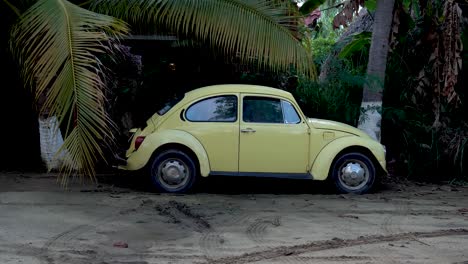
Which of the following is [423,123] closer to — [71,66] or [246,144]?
[246,144]

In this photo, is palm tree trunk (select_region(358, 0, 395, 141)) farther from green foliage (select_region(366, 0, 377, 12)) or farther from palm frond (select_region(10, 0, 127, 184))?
palm frond (select_region(10, 0, 127, 184))

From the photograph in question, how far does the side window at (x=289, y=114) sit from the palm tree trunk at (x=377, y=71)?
1806mm

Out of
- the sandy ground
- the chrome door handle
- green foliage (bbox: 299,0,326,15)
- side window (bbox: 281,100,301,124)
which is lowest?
the sandy ground

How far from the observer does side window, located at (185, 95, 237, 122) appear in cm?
945

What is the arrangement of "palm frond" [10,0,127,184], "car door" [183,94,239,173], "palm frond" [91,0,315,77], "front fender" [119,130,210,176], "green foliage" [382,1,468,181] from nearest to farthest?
"palm frond" [10,0,127,184], "palm frond" [91,0,315,77], "front fender" [119,130,210,176], "car door" [183,94,239,173], "green foliage" [382,1,468,181]

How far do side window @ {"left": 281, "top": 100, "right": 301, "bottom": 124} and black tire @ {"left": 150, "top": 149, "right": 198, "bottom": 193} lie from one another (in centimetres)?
145

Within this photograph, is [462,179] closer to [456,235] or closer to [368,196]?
[368,196]

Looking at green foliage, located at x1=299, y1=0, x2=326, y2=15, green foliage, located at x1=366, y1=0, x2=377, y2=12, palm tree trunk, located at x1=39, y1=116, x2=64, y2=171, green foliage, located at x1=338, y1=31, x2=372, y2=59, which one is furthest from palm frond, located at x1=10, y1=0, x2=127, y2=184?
green foliage, located at x1=338, y1=31, x2=372, y2=59

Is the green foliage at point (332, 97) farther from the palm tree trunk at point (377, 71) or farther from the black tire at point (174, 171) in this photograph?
the black tire at point (174, 171)

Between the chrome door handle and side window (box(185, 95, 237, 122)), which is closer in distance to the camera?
the chrome door handle

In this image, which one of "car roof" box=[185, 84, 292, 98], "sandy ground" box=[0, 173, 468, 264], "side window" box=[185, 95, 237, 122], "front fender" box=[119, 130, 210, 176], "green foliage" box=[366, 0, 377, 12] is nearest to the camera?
"sandy ground" box=[0, 173, 468, 264]

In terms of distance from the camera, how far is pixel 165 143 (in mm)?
9164

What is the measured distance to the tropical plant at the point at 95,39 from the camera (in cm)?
701

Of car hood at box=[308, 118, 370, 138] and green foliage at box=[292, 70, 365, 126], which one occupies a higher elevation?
green foliage at box=[292, 70, 365, 126]
